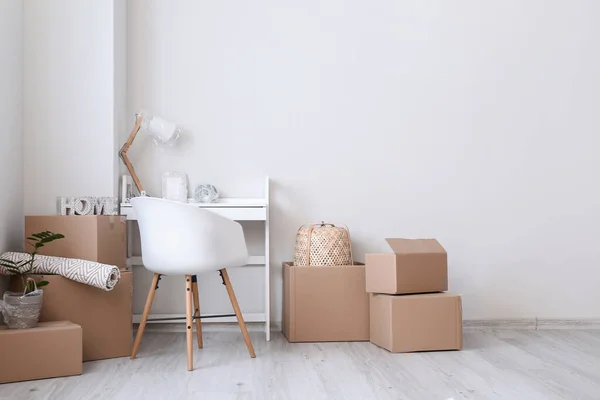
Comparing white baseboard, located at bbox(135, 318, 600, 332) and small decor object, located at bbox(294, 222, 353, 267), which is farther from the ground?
small decor object, located at bbox(294, 222, 353, 267)

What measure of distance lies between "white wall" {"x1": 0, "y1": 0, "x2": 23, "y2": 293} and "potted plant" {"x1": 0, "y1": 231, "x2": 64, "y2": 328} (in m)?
0.27

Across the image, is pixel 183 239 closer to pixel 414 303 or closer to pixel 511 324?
pixel 414 303

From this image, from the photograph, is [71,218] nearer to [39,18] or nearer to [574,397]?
[39,18]

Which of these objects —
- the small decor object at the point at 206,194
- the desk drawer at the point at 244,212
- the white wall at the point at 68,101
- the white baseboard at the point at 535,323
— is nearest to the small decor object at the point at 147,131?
the white wall at the point at 68,101

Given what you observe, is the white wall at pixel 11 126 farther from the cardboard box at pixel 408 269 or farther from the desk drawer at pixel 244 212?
the cardboard box at pixel 408 269

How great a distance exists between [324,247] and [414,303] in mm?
546

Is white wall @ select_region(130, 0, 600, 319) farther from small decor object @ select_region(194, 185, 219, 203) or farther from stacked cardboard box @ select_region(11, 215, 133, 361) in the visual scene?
stacked cardboard box @ select_region(11, 215, 133, 361)

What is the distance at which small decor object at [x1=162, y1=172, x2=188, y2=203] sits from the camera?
3393mm

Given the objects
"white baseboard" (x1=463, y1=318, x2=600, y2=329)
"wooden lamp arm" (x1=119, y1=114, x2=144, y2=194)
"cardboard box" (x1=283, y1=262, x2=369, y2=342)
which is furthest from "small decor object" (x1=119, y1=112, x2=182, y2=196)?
"white baseboard" (x1=463, y1=318, x2=600, y2=329)

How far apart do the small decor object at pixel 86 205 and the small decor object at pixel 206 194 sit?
520 mm

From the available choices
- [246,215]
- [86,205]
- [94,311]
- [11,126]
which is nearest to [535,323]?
[246,215]

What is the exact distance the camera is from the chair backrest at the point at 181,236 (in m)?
2.59

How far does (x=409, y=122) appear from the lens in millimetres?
3629

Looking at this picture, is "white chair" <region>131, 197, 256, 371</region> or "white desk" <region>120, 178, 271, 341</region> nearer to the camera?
"white chair" <region>131, 197, 256, 371</region>
